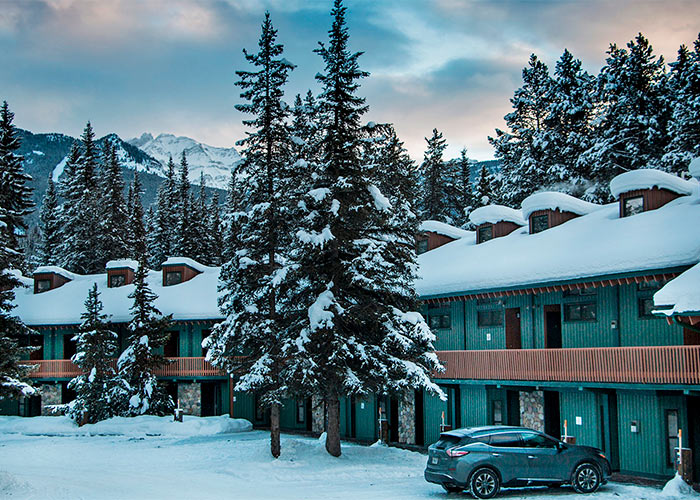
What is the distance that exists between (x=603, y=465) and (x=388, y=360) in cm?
852

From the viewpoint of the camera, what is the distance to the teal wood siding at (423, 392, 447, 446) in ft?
102

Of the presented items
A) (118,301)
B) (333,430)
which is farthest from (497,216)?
(118,301)

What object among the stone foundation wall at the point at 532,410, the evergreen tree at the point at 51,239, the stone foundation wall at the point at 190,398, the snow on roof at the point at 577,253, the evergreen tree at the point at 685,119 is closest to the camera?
the snow on roof at the point at 577,253

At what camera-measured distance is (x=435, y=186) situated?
60969mm

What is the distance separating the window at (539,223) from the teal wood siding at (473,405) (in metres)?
7.36

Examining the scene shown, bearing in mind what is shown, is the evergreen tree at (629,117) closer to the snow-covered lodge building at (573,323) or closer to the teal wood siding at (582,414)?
the snow-covered lodge building at (573,323)

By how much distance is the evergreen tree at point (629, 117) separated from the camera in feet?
145

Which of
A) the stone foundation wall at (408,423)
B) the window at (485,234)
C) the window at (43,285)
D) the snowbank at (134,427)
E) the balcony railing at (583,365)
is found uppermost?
the window at (485,234)

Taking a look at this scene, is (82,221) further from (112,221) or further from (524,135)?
(524,135)

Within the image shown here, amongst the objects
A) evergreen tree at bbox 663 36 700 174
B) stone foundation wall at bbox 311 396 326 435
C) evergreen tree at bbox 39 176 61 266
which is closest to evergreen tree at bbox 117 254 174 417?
stone foundation wall at bbox 311 396 326 435

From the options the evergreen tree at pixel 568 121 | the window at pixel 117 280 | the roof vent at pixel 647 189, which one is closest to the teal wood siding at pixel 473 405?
the roof vent at pixel 647 189

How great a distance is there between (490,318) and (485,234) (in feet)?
19.2

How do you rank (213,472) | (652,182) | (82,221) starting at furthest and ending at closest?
(82,221)
(652,182)
(213,472)

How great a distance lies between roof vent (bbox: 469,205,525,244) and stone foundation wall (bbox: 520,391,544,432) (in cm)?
847
